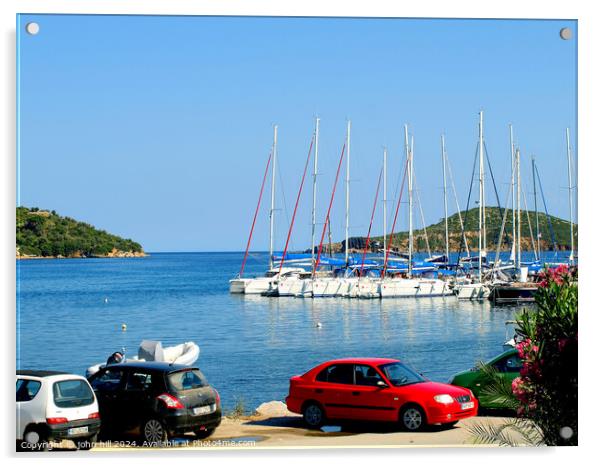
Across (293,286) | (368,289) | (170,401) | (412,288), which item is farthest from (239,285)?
(170,401)

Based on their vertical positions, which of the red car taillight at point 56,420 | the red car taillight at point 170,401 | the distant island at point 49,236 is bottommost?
the red car taillight at point 56,420

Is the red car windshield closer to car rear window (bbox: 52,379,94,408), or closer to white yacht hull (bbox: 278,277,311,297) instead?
car rear window (bbox: 52,379,94,408)

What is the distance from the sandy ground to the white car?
1.04 feet

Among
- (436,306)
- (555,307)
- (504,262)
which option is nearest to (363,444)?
(555,307)

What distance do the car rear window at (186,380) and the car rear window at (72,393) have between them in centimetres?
99

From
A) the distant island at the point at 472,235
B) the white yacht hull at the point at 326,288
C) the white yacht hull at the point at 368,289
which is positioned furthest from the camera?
the white yacht hull at the point at 326,288

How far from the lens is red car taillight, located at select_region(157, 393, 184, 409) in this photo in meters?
11.0

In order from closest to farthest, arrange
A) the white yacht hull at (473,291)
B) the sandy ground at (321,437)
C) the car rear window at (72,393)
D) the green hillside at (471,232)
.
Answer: the car rear window at (72,393), the sandy ground at (321,437), the green hillside at (471,232), the white yacht hull at (473,291)

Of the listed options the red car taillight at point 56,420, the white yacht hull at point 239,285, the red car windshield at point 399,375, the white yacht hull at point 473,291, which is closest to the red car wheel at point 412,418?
the red car windshield at point 399,375

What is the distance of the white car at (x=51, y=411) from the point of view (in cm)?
1060

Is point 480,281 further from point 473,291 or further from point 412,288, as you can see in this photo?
point 412,288

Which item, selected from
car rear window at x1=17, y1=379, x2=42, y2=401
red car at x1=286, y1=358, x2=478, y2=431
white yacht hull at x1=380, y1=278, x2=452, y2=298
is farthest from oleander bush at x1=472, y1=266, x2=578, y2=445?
white yacht hull at x1=380, y1=278, x2=452, y2=298

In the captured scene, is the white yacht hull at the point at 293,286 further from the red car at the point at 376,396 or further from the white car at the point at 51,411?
the white car at the point at 51,411

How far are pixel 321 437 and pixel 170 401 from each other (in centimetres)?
193
